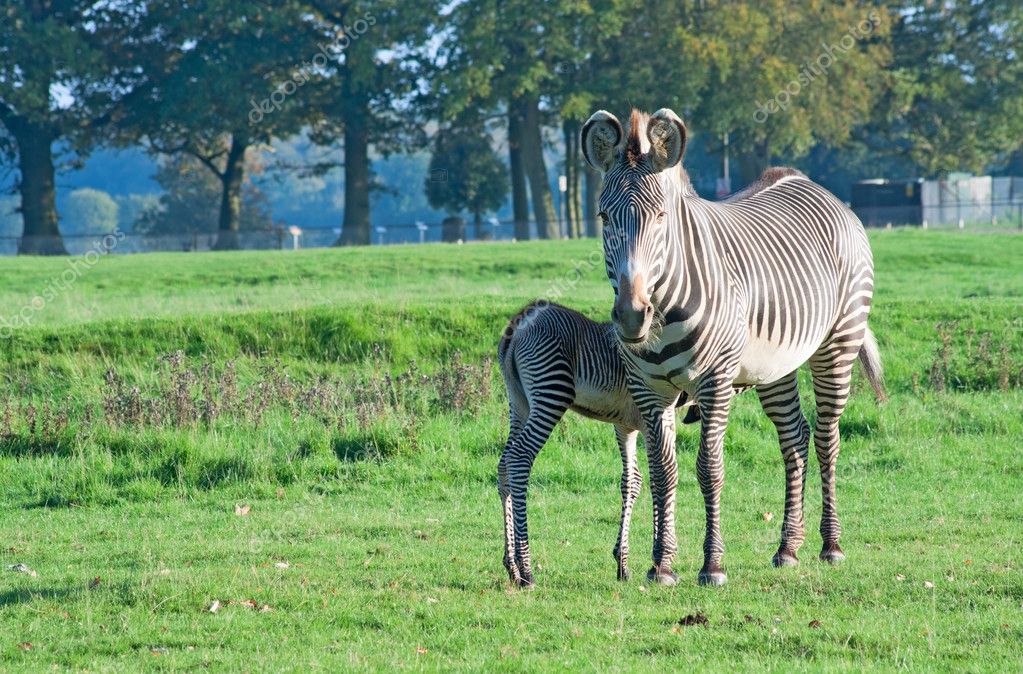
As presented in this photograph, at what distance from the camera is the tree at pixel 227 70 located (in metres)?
50.5

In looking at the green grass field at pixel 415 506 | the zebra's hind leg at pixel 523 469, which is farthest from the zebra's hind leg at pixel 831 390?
the zebra's hind leg at pixel 523 469

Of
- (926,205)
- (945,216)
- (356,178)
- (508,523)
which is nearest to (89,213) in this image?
(356,178)

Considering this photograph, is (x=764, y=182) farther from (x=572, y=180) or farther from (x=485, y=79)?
(x=572, y=180)

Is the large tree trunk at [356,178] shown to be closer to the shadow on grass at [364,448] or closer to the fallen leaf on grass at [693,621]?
the shadow on grass at [364,448]

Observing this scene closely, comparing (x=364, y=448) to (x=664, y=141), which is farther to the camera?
(x=364, y=448)

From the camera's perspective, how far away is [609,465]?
42.8 ft

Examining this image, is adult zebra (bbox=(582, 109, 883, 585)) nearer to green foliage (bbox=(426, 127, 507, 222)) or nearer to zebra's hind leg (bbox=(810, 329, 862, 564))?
zebra's hind leg (bbox=(810, 329, 862, 564))

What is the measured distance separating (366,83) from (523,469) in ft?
147

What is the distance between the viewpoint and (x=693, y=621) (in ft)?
23.4

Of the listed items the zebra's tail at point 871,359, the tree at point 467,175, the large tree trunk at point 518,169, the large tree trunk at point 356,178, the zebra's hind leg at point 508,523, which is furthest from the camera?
the large tree trunk at point 356,178

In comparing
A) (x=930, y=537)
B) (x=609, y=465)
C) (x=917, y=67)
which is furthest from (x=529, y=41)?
(x=930, y=537)

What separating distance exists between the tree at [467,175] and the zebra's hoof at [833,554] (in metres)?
46.9

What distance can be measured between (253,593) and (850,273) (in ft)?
17.6

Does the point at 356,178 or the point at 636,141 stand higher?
the point at 356,178
